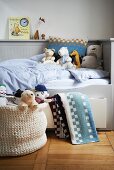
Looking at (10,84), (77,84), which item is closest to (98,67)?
(77,84)

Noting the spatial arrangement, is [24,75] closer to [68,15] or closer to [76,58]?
[76,58]

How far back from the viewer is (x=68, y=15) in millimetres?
2883

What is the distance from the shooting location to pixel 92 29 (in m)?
2.90

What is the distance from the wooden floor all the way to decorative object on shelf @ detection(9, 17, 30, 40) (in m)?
1.48

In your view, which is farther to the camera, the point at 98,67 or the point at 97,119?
the point at 98,67

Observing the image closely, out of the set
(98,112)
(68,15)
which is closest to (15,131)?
(98,112)

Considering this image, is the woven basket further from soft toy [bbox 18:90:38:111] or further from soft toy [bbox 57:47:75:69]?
soft toy [bbox 57:47:75:69]

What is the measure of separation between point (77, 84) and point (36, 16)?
122 centimetres

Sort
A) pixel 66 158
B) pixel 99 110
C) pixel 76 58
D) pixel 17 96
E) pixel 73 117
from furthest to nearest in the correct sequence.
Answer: pixel 76 58, pixel 99 110, pixel 73 117, pixel 17 96, pixel 66 158

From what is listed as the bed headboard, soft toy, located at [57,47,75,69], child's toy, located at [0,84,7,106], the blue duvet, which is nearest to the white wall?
the bed headboard

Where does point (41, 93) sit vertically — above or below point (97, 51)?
below

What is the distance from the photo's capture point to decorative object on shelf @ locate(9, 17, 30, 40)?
9.42 feet

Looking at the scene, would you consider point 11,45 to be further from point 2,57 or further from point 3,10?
point 3,10

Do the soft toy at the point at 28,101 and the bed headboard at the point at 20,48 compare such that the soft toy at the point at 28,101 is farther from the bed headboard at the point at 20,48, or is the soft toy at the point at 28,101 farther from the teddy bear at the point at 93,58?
the bed headboard at the point at 20,48
